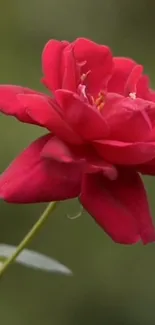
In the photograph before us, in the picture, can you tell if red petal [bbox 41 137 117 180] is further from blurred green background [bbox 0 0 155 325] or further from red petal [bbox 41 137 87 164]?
blurred green background [bbox 0 0 155 325]

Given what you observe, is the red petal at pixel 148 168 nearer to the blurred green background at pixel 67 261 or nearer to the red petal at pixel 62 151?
the red petal at pixel 62 151

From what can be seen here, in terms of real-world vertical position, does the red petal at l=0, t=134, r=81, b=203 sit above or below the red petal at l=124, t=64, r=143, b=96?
below

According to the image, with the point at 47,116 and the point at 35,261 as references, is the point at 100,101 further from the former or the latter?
the point at 35,261

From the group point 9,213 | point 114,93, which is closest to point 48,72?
point 114,93

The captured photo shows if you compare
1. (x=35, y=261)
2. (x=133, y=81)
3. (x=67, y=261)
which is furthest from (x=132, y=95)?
(x=67, y=261)

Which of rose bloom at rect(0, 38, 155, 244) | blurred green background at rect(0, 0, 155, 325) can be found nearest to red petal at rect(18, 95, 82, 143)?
rose bloom at rect(0, 38, 155, 244)

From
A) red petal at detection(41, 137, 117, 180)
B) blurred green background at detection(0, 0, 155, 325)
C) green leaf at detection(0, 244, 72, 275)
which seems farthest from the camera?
blurred green background at detection(0, 0, 155, 325)

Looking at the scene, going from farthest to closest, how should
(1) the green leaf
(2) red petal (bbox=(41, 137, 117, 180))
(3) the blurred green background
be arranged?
(3) the blurred green background → (1) the green leaf → (2) red petal (bbox=(41, 137, 117, 180))
